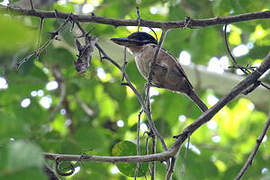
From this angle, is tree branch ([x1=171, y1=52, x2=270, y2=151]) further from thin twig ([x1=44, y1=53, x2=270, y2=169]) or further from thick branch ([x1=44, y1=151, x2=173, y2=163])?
thick branch ([x1=44, y1=151, x2=173, y2=163])

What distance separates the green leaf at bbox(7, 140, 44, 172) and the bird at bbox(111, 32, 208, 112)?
2.77 m

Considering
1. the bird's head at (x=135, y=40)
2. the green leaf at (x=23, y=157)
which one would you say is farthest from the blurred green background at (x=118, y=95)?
the green leaf at (x=23, y=157)

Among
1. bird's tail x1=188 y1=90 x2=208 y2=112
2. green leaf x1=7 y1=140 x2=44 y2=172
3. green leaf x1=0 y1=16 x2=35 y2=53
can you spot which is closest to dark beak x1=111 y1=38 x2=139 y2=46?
bird's tail x1=188 y1=90 x2=208 y2=112

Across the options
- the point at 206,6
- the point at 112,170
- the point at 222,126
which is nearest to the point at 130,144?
the point at 112,170

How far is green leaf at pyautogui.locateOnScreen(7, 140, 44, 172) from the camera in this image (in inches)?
40.6

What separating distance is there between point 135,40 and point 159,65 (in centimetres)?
34

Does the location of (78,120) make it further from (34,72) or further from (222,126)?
(222,126)

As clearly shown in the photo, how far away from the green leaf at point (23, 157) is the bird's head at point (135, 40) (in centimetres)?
279

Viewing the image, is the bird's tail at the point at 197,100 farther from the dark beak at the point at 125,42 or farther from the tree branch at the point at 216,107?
the tree branch at the point at 216,107

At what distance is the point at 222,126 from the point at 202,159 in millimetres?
3603

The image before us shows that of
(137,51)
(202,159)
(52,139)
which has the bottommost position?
(202,159)

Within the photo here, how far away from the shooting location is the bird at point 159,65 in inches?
151

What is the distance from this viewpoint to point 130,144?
279 centimetres

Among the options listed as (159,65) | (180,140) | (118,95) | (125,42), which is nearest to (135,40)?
(125,42)
